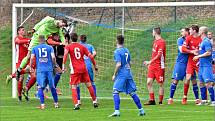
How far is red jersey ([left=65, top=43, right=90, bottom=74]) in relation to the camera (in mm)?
21719

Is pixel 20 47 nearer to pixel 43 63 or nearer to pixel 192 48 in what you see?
pixel 43 63

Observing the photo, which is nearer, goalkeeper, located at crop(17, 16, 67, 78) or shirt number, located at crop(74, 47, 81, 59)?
shirt number, located at crop(74, 47, 81, 59)

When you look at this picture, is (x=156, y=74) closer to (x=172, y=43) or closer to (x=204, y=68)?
(x=204, y=68)

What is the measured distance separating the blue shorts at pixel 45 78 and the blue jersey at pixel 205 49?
4001 mm

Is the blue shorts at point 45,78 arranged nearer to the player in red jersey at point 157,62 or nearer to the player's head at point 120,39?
the player in red jersey at point 157,62

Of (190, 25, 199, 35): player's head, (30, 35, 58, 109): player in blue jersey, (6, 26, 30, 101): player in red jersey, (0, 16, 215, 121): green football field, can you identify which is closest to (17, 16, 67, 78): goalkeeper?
(6, 26, 30, 101): player in red jersey

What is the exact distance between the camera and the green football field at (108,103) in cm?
1931

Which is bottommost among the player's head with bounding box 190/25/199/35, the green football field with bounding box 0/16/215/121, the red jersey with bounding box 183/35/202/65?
the green football field with bounding box 0/16/215/121

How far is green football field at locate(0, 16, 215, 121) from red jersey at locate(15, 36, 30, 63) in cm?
134

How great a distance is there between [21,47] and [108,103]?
3.42 metres

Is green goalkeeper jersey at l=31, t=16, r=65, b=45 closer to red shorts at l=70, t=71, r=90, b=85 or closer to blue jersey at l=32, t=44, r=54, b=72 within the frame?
blue jersey at l=32, t=44, r=54, b=72

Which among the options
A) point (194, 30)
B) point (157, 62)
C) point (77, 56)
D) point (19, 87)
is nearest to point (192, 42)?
point (194, 30)

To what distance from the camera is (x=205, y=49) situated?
868 inches

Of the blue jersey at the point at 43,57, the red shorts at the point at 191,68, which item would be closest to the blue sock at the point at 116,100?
the blue jersey at the point at 43,57
